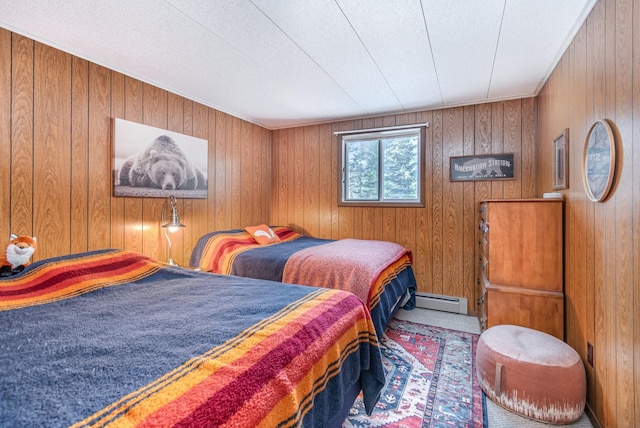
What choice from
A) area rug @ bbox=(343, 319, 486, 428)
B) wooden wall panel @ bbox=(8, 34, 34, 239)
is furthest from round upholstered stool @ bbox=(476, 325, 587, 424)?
wooden wall panel @ bbox=(8, 34, 34, 239)

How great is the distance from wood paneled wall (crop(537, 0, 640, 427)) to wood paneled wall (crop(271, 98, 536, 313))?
1064 mm

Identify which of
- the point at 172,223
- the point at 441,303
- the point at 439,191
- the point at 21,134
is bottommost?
the point at 441,303

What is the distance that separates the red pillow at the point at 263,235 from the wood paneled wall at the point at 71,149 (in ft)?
2.09

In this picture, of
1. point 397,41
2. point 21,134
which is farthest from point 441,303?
point 21,134

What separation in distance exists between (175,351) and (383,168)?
3364mm

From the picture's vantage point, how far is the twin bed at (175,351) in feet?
2.31

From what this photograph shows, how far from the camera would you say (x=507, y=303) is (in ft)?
7.57

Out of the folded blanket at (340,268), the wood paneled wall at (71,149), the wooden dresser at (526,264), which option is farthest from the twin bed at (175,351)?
the wooden dresser at (526,264)

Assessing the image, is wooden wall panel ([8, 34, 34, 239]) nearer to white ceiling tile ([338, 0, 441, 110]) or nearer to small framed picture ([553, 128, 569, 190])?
white ceiling tile ([338, 0, 441, 110])

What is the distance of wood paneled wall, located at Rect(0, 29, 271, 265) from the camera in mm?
1929

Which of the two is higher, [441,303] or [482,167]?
[482,167]

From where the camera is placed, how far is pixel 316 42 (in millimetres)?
2105

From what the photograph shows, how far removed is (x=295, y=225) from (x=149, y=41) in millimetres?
2804

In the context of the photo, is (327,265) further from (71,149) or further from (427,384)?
(71,149)
